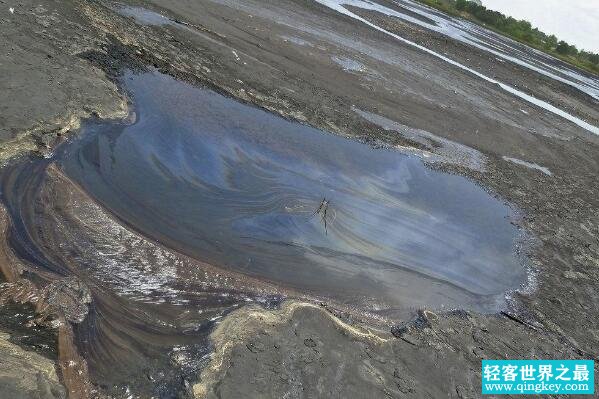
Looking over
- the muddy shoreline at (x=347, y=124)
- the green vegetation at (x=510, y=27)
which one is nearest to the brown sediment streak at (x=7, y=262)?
the muddy shoreline at (x=347, y=124)

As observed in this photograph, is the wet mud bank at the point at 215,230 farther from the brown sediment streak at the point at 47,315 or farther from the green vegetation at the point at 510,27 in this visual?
Result: the green vegetation at the point at 510,27

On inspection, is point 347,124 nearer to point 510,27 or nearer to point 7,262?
point 7,262

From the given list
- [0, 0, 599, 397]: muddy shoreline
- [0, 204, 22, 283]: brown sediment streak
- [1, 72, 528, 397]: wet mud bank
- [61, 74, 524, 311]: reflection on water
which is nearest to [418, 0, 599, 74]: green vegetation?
[0, 0, 599, 397]: muddy shoreline

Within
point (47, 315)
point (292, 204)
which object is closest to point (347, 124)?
point (292, 204)

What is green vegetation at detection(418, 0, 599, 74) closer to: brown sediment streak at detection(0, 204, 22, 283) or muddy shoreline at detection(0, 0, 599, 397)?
muddy shoreline at detection(0, 0, 599, 397)

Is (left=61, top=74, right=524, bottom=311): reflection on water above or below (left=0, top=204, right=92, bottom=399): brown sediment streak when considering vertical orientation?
above

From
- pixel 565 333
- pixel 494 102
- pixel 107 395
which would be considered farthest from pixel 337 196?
pixel 494 102
